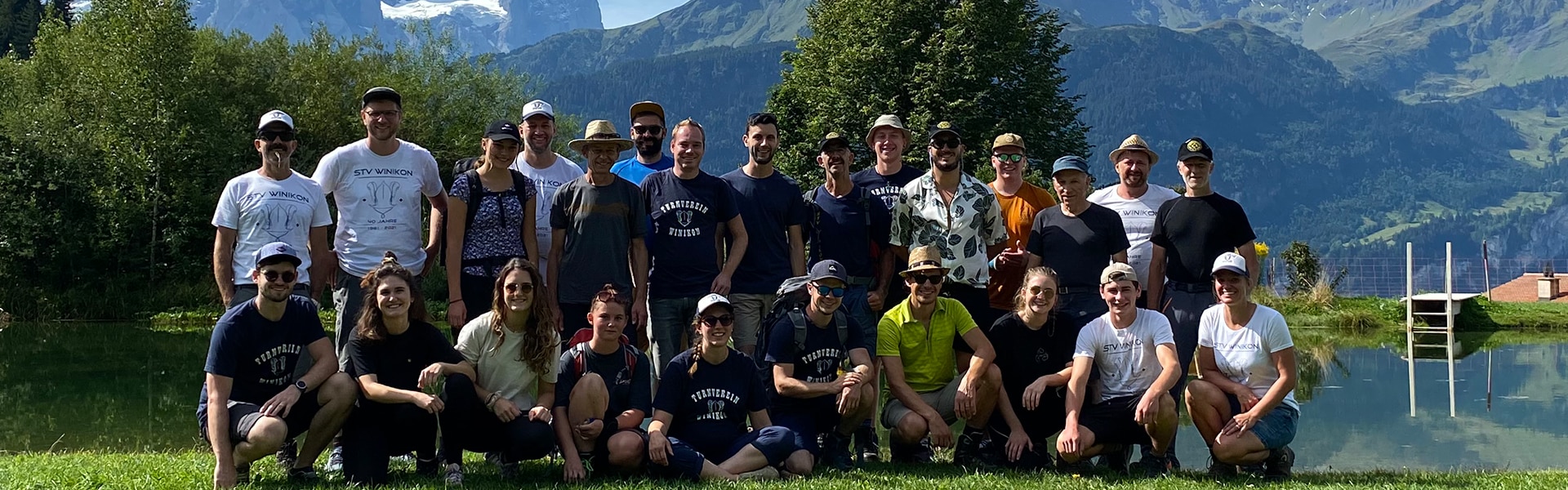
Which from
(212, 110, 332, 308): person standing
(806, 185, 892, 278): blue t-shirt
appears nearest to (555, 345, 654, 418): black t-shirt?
(212, 110, 332, 308): person standing

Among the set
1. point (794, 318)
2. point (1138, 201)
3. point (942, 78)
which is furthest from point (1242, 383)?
point (942, 78)

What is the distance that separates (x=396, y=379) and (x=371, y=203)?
4.58 feet

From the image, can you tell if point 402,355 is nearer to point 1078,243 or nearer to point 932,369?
point 932,369

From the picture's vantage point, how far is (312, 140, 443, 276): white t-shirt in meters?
7.50

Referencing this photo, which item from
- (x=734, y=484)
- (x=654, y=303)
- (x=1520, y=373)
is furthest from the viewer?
(x=1520, y=373)

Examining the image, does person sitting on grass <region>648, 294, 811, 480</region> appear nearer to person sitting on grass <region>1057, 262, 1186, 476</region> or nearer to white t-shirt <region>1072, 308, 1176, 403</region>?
person sitting on grass <region>1057, 262, 1186, 476</region>

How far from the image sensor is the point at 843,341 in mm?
7430

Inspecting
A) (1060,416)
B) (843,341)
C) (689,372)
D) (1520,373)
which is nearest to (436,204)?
(689,372)

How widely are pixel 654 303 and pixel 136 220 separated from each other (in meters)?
29.6

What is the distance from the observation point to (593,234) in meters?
7.65

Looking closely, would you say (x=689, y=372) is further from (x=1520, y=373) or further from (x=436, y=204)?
(x=1520, y=373)

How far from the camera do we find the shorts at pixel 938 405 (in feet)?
25.0

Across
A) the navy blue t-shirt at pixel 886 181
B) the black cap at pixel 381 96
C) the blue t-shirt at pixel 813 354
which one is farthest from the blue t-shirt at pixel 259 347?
the navy blue t-shirt at pixel 886 181

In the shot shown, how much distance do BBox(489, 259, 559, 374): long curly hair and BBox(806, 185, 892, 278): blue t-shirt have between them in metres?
2.23
